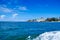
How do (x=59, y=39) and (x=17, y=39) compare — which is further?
(x=17, y=39)

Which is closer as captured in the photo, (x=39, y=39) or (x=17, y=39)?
(x=39, y=39)

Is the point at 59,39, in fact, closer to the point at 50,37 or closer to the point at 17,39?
the point at 50,37

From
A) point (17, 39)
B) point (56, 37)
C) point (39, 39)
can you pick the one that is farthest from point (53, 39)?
point (17, 39)

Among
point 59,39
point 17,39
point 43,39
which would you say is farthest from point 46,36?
point 17,39

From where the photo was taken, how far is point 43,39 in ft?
46.6

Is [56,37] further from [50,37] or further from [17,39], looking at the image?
[17,39]

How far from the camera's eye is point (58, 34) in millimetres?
14016

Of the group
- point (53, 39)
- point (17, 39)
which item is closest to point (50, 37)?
point (53, 39)

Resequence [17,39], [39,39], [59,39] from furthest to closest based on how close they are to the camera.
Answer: [17,39]
[39,39]
[59,39]

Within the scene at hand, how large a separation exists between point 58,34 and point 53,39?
0.72 m

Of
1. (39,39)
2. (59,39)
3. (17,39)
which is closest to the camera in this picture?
(59,39)

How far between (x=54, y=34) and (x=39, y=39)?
64.1 inches

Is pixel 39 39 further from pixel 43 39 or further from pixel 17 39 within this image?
pixel 17 39

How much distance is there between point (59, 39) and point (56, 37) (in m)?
0.36
